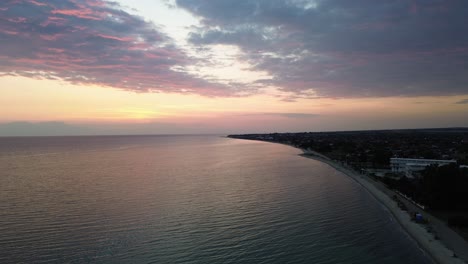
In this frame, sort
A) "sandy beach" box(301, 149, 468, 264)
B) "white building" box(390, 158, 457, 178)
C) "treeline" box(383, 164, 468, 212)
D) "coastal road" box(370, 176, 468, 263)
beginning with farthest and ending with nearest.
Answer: "white building" box(390, 158, 457, 178) < "treeline" box(383, 164, 468, 212) < "coastal road" box(370, 176, 468, 263) < "sandy beach" box(301, 149, 468, 264)

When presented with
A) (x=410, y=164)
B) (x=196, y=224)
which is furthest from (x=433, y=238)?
(x=410, y=164)

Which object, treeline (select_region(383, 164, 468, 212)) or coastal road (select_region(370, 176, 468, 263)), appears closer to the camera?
coastal road (select_region(370, 176, 468, 263))

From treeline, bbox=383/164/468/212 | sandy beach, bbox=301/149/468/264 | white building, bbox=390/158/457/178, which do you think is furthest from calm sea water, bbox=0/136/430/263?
white building, bbox=390/158/457/178

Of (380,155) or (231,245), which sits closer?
(231,245)

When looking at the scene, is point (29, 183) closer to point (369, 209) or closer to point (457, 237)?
point (369, 209)

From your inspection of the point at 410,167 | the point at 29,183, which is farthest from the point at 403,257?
the point at 29,183

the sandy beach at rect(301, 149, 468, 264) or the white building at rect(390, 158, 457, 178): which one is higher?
the white building at rect(390, 158, 457, 178)

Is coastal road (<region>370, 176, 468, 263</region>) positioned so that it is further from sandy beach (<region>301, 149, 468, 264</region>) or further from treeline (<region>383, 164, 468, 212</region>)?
treeline (<region>383, 164, 468, 212</region>)

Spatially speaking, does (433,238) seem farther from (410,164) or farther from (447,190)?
(410,164)

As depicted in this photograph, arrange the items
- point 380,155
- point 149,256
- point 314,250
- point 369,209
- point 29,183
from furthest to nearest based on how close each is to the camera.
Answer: point 380,155 < point 29,183 < point 369,209 < point 314,250 < point 149,256
